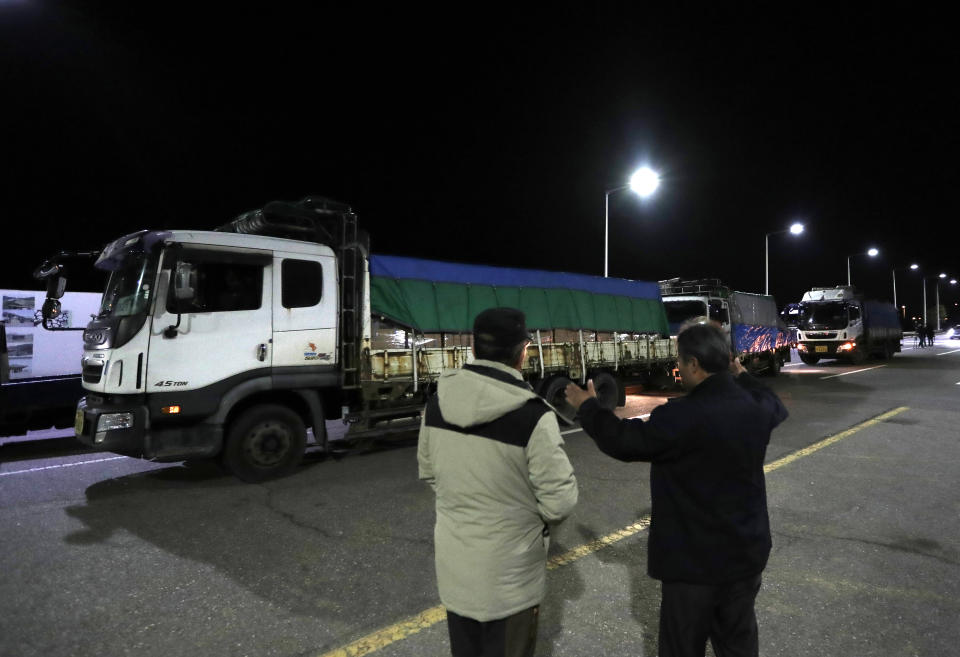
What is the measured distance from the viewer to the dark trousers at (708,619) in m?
2.12

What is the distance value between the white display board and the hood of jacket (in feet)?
30.5

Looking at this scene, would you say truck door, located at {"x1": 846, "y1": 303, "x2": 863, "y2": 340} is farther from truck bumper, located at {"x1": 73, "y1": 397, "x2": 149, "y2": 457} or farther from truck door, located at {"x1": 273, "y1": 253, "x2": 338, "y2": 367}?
truck bumper, located at {"x1": 73, "y1": 397, "x2": 149, "y2": 457}

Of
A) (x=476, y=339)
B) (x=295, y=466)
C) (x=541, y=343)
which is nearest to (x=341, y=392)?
(x=295, y=466)

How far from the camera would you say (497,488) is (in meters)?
1.97

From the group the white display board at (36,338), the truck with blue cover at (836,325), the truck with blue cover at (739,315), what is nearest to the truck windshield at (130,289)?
the white display board at (36,338)

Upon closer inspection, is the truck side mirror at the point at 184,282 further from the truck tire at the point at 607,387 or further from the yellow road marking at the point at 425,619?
the truck tire at the point at 607,387

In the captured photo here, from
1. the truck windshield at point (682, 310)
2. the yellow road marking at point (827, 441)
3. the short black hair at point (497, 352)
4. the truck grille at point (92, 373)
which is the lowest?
the yellow road marking at point (827, 441)

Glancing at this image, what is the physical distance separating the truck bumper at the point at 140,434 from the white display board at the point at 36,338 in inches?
150

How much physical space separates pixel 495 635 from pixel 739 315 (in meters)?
17.3

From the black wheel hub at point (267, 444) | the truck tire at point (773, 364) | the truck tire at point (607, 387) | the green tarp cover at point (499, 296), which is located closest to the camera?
the black wheel hub at point (267, 444)

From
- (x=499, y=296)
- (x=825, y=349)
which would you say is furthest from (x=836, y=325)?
(x=499, y=296)

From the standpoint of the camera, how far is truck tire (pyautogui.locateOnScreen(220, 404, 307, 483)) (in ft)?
20.3

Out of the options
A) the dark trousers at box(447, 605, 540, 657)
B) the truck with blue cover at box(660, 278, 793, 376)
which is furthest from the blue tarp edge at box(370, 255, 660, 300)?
the dark trousers at box(447, 605, 540, 657)

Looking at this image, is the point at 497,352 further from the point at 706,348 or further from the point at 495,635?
the point at 495,635
